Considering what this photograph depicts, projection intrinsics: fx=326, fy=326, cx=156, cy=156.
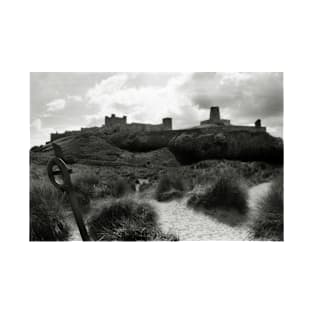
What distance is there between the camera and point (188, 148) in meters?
4.18

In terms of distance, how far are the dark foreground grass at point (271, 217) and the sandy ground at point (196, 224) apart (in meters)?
0.08

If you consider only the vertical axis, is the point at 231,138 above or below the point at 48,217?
above

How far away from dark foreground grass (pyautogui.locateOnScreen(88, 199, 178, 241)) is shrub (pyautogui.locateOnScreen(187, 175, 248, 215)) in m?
0.52

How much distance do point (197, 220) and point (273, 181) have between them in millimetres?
1031

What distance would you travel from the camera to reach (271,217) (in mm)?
3875

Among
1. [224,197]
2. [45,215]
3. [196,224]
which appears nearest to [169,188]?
[196,224]

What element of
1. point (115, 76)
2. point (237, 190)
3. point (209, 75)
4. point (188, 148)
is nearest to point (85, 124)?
point (115, 76)

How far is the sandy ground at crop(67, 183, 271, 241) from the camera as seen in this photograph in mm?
3859

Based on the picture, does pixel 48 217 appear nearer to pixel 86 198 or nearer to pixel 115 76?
pixel 86 198

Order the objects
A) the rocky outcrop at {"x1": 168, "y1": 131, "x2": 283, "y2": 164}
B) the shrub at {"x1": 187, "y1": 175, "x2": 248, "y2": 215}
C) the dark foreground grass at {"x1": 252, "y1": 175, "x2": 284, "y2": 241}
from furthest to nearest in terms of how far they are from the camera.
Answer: the rocky outcrop at {"x1": 168, "y1": 131, "x2": 283, "y2": 164}, the shrub at {"x1": 187, "y1": 175, "x2": 248, "y2": 215}, the dark foreground grass at {"x1": 252, "y1": 175, "x2": 284, "y2": 241}

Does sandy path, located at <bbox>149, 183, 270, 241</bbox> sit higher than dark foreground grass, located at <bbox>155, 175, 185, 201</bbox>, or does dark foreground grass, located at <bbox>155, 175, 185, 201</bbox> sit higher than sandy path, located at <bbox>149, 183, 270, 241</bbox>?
dark foreground grass, located at <bbox>155, 175, 185, 201</bbox>

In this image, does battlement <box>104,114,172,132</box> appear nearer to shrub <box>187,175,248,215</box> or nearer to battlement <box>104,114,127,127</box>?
battlement <box>104,114,127,127</box>

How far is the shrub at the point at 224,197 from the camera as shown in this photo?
156 inches

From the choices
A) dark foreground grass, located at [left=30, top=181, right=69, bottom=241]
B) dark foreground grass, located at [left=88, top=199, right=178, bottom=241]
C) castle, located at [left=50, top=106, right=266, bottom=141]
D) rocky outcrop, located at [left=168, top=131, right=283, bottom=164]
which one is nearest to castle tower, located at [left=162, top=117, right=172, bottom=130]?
castle, located at [left=50, top=106, right=266, bottom=141]
